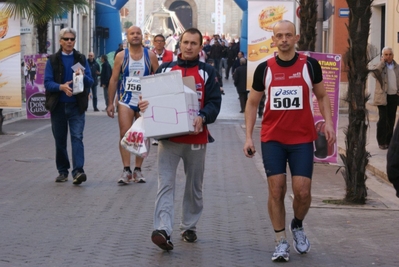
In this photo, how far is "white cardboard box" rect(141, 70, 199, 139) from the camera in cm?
716

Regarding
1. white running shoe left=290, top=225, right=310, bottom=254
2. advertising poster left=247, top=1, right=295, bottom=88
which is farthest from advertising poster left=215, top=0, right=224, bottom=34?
white running shoe left=290, top=225, right=310, bottom=254

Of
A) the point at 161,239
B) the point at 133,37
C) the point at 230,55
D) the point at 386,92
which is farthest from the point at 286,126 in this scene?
the point at 230,55

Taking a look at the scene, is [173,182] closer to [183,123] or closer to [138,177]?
[183,123]

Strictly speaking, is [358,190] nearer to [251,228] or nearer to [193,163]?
[251,228]

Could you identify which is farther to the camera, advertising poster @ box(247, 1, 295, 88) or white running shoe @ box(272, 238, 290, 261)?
advertising poster @ box(247, 1, 295, 88)

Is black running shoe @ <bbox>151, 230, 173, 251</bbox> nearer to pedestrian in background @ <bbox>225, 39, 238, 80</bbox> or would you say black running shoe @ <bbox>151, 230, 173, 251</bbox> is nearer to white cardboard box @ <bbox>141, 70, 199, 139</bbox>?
white cardboard box @ <bbox>141, 70, 199, 139</bbox>

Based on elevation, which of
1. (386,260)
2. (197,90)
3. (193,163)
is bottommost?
(386,260)

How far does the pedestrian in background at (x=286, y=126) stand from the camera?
700cm

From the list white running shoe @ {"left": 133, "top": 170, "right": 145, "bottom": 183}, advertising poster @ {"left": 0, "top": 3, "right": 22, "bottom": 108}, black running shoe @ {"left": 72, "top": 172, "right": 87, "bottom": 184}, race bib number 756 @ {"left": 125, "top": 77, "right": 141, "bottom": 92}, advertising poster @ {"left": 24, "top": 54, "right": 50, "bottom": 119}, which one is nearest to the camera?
race bib number 756 @ {"left": 125, "top": 77, "right": 141, "bottom": 92}

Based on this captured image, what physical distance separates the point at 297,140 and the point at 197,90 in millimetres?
1000

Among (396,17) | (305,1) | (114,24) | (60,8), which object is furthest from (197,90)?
(114,24)

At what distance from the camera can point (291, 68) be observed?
7047 millimetres

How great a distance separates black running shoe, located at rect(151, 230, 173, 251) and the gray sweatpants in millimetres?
48

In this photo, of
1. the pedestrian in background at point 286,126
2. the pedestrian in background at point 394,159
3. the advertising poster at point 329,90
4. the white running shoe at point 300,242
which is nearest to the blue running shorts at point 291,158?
the pedestrian in background at point 286,126
